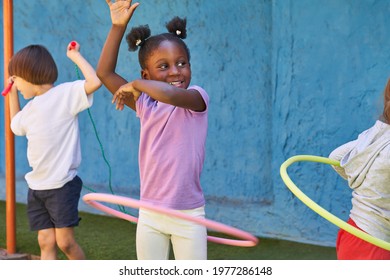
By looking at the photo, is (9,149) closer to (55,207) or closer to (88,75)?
(55,207)

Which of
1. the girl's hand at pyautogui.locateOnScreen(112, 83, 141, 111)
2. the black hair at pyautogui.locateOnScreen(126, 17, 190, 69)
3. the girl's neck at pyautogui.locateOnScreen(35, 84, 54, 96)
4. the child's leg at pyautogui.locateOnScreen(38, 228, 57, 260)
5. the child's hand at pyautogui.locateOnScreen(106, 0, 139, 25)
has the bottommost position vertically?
the child's leg at pyautogui.locateOnScreen(38, 228, 57, 260)

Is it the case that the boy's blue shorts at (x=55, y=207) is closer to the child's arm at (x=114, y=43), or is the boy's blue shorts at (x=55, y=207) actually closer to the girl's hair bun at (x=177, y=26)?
the child's arm at (x=114, y=43)

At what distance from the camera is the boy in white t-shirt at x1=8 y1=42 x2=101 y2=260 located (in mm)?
5191

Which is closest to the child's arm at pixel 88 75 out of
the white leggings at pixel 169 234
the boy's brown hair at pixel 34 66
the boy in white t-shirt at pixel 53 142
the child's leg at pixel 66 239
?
the boy in white t-shirt at pixel 53 142

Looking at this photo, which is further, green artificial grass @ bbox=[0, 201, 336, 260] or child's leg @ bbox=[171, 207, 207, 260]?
green artificial grass @ bbox=[0, 201, 336, 260]

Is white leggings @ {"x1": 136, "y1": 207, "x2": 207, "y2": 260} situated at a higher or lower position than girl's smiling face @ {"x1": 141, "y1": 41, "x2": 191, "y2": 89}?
lower

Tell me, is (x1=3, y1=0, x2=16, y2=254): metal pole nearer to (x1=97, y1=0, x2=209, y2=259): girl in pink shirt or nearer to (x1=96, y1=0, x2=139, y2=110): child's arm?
(x1=96, y1=0, x2=139, y2=110): child's arm

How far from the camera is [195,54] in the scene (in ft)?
21.8

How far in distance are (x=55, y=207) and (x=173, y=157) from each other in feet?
4.54

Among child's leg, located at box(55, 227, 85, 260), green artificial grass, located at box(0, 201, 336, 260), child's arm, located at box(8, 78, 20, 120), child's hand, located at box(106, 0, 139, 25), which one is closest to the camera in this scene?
child's hand, located at box(106, 0, 139, 25)

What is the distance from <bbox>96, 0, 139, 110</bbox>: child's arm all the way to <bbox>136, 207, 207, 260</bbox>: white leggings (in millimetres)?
642

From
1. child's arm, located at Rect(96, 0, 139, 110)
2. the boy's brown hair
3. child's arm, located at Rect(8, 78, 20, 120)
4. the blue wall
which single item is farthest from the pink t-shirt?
the blue wall

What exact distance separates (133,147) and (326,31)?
84.0 inches

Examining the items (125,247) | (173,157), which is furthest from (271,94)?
(173,157)
